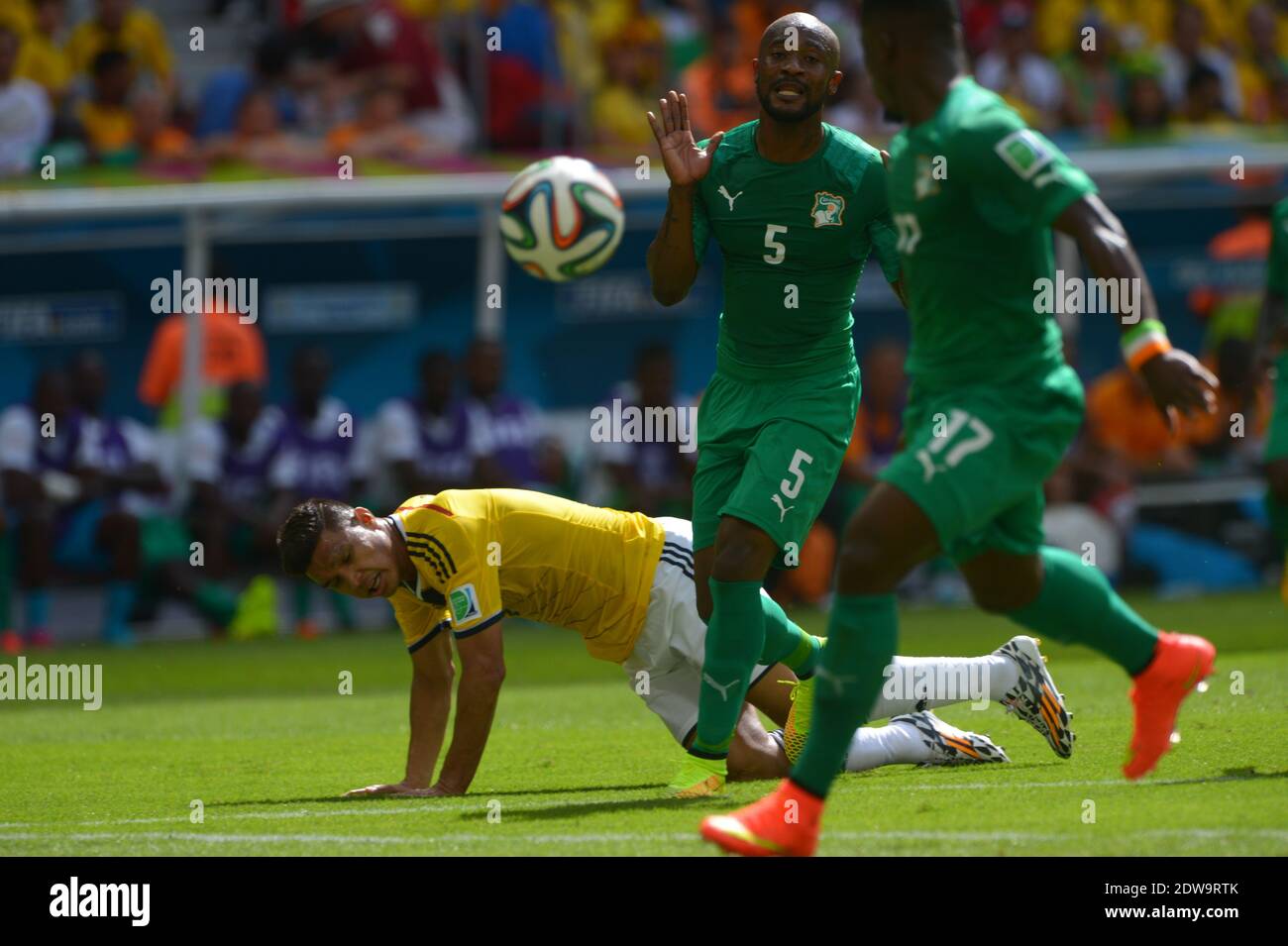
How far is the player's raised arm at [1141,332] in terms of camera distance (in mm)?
4891

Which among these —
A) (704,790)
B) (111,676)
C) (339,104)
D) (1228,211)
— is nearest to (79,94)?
(339,104)

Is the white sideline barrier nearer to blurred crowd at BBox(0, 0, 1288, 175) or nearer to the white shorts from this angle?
blurred crowd at BBox(0, 0, 1288, 175)

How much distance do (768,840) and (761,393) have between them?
2.43 metres

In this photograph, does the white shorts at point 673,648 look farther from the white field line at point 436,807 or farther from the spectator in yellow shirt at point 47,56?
the spectator in yellow shirt at point 47,56

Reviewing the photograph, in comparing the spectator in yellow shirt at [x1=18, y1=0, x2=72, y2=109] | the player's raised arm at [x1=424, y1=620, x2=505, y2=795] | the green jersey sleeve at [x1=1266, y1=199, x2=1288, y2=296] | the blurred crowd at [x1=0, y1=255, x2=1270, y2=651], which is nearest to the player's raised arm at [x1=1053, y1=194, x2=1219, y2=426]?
the player's raised arm at [x1=424, y1=620, x2=505, y2=795]

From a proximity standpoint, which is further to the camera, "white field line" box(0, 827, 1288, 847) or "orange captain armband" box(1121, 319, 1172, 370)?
"white field line" box(0, 827, 1288, 847)

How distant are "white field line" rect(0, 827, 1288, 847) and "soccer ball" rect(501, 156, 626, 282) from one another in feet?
16.9

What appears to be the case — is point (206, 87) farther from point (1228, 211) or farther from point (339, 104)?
point (1228, 211)

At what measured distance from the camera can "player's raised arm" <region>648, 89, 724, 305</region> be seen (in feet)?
23.6

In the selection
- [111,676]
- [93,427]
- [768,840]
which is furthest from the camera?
[93,427]

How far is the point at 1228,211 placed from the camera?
19656mm

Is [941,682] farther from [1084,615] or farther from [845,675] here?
[845,675]

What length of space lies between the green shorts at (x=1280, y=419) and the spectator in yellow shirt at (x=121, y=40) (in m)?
11.6

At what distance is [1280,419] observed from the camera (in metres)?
9.50
